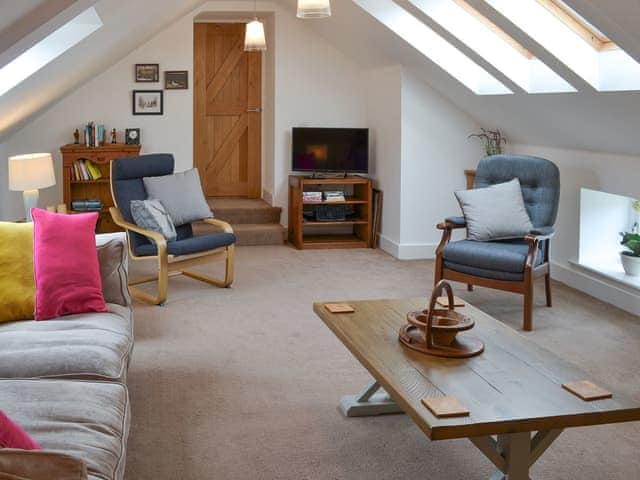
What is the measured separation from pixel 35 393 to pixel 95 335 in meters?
0.66

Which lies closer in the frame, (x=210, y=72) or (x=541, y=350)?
(x=541, y=350)

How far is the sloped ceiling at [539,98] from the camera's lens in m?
3.98

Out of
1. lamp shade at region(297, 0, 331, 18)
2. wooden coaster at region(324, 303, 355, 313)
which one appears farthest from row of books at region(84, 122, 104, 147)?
wooden coaster at region(324, 303, 355, 313)

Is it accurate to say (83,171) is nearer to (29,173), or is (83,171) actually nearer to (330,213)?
(29,173)

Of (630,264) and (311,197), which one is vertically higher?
(311,197)

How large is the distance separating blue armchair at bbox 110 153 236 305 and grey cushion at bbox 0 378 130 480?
278 cm

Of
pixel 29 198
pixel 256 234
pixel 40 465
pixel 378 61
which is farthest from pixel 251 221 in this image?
pixel 40 465

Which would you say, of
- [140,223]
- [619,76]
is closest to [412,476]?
[619,76]

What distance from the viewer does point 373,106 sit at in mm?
8016

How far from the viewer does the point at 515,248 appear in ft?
17.4

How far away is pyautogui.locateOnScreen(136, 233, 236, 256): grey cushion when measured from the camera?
18.7 ft

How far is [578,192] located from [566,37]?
1.48 m

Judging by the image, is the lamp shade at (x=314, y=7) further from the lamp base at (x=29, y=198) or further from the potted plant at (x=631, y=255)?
the potted plant at (x=631, y=255)

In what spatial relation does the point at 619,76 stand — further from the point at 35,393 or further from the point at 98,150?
the point at 98,150
